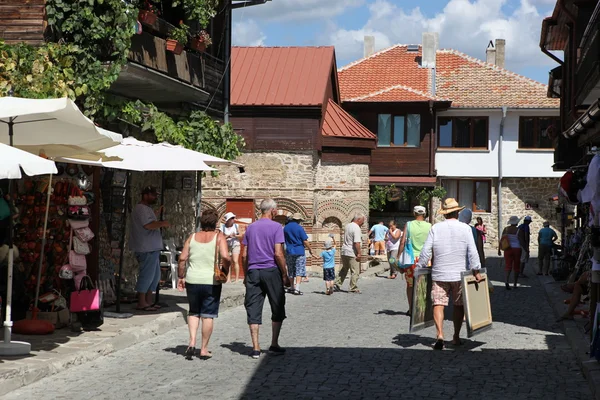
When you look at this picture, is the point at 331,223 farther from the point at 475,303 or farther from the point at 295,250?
the point at 475,303

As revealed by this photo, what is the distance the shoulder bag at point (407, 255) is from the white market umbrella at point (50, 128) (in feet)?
16.1

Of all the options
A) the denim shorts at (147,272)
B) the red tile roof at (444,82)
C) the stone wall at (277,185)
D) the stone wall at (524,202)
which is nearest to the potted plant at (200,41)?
the denim shorts at (147,272)

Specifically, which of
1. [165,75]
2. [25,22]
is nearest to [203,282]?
[25,22]

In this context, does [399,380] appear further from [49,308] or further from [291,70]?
[291,70]

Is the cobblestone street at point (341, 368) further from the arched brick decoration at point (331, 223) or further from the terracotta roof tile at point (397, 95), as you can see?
the terracotta roof tile at point (397, 95)

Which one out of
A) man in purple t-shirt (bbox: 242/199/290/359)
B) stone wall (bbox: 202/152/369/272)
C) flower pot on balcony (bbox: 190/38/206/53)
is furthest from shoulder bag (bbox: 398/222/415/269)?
stone wall (bbox: 202/152/369/272)

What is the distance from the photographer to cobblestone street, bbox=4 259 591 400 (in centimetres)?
827

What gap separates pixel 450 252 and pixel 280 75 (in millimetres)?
21288

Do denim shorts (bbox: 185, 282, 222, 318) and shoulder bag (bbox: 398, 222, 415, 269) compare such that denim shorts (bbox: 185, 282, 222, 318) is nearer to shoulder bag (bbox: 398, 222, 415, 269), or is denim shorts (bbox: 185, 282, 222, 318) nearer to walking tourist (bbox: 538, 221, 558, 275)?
shoulder bag (bbox: 398, 222, 415, 269)

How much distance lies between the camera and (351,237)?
1962 cm

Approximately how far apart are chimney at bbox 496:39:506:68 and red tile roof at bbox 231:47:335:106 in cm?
2026

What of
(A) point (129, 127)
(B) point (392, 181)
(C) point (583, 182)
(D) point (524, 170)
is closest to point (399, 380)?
(C) point (583, 182)

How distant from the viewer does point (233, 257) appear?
2186 centimetres

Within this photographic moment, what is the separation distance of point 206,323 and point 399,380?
92.5 inches
